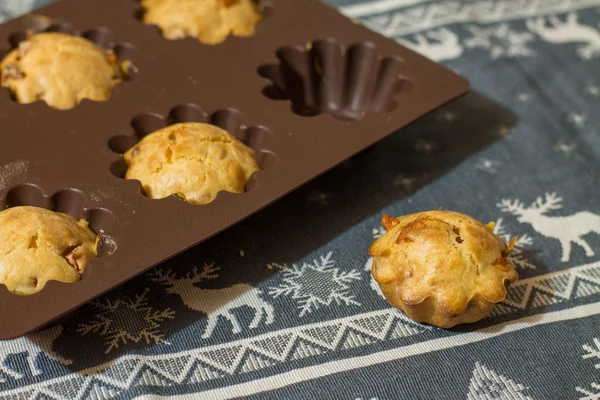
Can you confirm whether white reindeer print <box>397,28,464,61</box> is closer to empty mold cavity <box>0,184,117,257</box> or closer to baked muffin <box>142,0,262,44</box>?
baked muffin <box>142,0,262,44</box>

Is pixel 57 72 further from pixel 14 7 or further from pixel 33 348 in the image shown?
pixel 14 7

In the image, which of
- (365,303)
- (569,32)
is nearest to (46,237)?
(365,303)

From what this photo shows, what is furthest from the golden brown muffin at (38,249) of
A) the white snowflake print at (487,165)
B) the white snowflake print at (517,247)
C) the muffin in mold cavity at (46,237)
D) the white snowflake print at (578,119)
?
the white snowflake print at (578,119)

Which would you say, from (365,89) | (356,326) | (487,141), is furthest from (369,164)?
(356,326)

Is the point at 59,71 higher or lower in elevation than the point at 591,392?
higher

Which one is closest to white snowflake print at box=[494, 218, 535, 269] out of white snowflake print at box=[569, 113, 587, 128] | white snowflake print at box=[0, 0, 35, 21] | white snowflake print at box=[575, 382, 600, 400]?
white snowflake print at box=[575, 382, 600, 400]

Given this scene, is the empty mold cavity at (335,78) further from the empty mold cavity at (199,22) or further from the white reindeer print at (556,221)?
the white reindeer print at (556,221)
